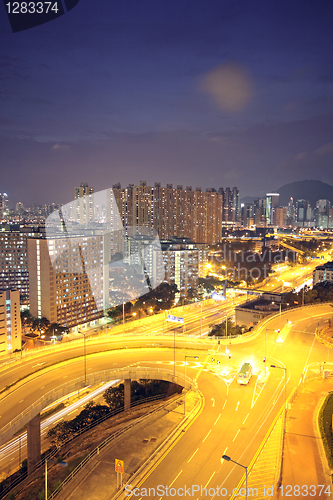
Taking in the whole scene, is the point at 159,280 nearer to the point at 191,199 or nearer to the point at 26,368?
the point at 26,368

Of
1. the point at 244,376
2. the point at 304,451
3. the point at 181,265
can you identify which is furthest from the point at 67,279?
the point at 304,451

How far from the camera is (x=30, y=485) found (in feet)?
24.2

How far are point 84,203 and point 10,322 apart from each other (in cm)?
2029

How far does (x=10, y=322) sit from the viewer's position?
17.9 m

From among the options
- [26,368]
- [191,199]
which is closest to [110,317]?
[26,368]

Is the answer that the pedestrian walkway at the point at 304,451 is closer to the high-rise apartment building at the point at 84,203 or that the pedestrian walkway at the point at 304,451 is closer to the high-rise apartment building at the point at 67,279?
the high-rise apartment building at the point at 67,279

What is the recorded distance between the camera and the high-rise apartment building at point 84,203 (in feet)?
108

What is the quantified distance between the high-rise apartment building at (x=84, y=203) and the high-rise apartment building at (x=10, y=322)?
14.4 m

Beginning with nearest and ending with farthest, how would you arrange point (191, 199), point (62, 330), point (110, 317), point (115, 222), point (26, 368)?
point (26, 368), point (62, 330), point (110, 317), point (115, 222), point (191, 199)

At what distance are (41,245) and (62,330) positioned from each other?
5.21m

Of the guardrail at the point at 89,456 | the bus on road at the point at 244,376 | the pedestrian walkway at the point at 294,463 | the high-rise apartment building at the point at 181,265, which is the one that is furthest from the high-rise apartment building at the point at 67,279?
the pedestrian walkway at the point at 294,463

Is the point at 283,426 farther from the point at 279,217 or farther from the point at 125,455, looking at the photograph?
the point at 279,217

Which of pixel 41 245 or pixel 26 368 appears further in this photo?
pixel 41 245

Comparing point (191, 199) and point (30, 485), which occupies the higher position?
point (191, 199)
